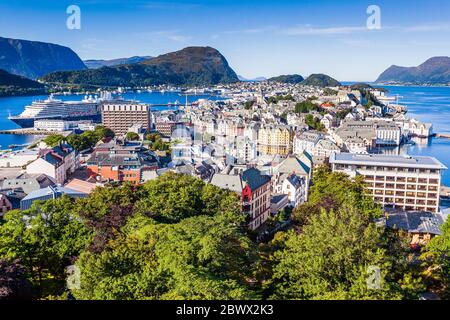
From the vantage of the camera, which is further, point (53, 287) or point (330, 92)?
point (330, 92)

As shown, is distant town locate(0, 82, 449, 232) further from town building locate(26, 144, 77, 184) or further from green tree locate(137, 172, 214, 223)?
green tree locate(137, 172, 214, 223)

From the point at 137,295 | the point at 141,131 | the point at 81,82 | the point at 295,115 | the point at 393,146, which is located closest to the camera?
the point at 137,295

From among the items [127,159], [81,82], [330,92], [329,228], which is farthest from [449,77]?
[329,228]

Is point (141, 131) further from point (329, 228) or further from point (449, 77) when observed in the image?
point (449, 77)

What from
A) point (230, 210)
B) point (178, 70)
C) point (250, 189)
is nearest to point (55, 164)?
point (250, 189)

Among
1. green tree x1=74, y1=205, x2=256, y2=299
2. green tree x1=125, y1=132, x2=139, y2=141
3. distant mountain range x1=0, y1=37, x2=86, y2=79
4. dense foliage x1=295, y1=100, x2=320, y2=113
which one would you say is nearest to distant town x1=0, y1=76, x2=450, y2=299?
green tree x1=74, y1=205, x2=256, y2=299

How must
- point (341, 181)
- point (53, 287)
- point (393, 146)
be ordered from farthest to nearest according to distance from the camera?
point (393, 146)
point (341, 181)
point (53, 287)

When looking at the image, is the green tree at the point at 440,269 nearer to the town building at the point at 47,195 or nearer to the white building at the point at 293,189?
the white building at the point at 293,189

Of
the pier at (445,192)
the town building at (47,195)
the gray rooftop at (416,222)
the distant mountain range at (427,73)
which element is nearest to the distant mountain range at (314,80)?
the distant mountain range at (427,73)
